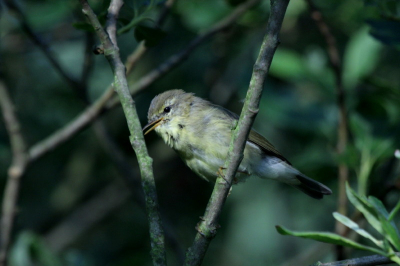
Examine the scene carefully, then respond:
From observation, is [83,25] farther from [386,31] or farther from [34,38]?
[386,31]

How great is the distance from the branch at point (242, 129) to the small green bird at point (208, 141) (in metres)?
1.37

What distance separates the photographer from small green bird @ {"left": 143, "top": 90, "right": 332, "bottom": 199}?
3.70m

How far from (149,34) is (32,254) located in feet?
6.29

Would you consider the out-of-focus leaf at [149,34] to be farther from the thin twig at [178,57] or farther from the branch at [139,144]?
the thin twig at [178,57]

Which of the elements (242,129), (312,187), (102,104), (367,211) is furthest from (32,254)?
(367,211)

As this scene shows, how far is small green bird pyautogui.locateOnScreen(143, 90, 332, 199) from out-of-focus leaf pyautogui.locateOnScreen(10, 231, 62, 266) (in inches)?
46.0

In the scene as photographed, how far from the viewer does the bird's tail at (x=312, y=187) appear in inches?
160

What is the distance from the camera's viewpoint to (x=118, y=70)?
2.31 metres

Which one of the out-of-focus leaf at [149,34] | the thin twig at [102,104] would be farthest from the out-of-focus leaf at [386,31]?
the thin twig at [102,104]

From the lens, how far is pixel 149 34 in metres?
2.84

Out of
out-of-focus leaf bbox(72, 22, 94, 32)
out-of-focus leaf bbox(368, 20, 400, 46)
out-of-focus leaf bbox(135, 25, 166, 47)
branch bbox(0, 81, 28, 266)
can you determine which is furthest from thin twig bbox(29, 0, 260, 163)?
out-of-focus leaf bbox(368, 20, 400, 46)

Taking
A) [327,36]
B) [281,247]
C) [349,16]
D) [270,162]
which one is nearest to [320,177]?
[270,162]

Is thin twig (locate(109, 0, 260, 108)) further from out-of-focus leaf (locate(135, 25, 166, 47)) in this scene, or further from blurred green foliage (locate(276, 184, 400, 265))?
blurred green foliage (locate(276, 184, 400, 265))

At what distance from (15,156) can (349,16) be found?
122 inches
